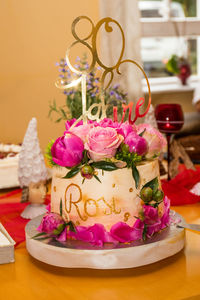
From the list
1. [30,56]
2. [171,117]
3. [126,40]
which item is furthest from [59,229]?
[126,40]

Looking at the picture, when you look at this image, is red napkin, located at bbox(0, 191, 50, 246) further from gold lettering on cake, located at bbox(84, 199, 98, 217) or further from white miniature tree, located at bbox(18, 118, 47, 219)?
gold lettering on cake, located at bbox(84, 199, 98, 217)

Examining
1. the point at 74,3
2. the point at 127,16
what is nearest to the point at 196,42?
the point at 127,16

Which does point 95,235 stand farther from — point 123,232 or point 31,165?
point 31,165

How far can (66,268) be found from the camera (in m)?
0.96

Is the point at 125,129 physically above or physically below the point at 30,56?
below

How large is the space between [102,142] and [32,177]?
425mm

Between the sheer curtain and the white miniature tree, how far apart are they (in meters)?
1.41

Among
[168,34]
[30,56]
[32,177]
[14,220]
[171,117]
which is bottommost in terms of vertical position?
[14,220]

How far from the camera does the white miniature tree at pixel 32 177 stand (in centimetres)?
129

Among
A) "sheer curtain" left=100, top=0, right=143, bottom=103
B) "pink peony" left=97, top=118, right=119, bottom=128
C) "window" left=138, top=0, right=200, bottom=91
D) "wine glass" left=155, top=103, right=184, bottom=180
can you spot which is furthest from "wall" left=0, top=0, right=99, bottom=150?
"pink peony" left=97, top=118, right=119, bottom=128

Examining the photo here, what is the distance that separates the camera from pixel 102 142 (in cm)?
93

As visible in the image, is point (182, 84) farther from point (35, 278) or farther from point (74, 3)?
point (35, 278)

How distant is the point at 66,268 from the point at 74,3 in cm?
175

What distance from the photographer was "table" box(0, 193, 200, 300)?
0.84 m
